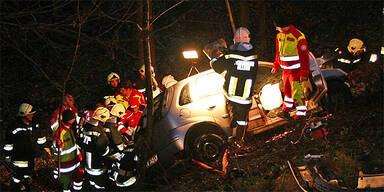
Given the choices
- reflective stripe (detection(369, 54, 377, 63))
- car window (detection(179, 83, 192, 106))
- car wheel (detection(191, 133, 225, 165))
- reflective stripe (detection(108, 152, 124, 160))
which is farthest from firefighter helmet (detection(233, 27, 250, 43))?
reflective stripe (detection(369, 54, 377, 63))

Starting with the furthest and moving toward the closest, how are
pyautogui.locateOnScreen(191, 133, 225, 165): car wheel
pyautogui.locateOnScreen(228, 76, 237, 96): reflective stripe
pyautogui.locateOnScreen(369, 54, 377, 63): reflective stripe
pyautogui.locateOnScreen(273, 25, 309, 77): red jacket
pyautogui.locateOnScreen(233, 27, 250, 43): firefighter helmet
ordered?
pyautogui.locateOnScreen(369, 54, 377, 63): reflective stripe
pyautogui.locateOnScreen(191, 133, 225, 165): car wheel
pyautogui.locateOnScreen(273, 25, 309, 77): red jacket
pyautogui.locateOnScreen(228, 76, 237, 96): reflective stripe
pyautogui.locateOnScreen(233, 27, 250, 43): firefighter helmet

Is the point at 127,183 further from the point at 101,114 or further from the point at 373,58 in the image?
the point at 373,58

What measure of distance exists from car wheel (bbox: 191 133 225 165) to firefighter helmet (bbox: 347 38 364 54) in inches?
136

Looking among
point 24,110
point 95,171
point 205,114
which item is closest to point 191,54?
point 205,114

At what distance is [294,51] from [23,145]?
209 inches

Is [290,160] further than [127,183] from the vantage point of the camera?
No

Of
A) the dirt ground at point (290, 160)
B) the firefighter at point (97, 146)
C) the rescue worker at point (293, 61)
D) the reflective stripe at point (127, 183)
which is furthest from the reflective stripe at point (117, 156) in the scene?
the rescue worker at point (293, 61)

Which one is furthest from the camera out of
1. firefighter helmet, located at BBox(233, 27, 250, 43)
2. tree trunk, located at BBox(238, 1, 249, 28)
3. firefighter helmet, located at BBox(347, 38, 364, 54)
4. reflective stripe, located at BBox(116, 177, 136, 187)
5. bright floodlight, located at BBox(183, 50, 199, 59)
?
tree trunk, located at BBox(238, 1, 249, 28)

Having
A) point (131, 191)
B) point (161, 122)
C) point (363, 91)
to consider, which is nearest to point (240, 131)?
point (161, 122)

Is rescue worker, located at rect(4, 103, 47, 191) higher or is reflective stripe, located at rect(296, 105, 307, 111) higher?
reflective stripe, located at rect(296, 105, 307, 111)

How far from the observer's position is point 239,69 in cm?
612

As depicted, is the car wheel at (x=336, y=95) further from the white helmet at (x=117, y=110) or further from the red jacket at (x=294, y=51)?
the white helmet at (x=117, y=110)

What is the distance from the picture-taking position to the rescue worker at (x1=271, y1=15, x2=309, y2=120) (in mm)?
6277

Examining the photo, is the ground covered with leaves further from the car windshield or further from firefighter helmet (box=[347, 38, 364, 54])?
firefighter helmet (box=[347, 38, 364, 54])
